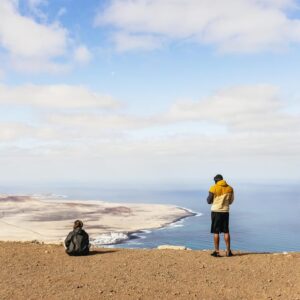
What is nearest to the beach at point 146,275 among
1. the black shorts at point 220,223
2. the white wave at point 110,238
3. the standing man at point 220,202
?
the black shorts at point 220,223

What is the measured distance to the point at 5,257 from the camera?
14172mm

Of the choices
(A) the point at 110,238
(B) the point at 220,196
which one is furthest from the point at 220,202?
(A) the point at 110,238

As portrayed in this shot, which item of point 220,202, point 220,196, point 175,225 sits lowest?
point 175,225

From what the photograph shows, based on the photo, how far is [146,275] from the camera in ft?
40.5

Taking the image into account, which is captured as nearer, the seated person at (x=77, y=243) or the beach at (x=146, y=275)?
the beach at (x=146, y=275)

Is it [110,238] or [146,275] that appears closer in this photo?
[146,275]

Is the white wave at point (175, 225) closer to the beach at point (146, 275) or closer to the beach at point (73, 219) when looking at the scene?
the beach at point (73, 219)

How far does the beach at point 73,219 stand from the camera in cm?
11435

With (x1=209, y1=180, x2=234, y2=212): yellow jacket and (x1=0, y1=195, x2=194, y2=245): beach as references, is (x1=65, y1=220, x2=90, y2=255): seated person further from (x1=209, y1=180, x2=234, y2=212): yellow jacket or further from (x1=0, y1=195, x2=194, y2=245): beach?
(x1=0, y1=195, x2=194, y2=245): beach

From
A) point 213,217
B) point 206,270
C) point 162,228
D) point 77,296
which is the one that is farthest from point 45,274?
point 162,228

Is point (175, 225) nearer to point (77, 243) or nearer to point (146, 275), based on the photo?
point (77, 243)

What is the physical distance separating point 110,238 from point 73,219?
45449mm

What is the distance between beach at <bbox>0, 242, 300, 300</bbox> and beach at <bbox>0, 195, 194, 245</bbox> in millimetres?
82659

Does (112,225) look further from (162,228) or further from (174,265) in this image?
(174,265)
